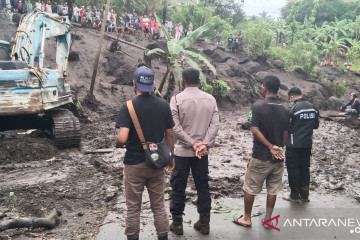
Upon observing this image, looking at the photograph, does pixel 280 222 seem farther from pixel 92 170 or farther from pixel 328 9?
pixel 328 9

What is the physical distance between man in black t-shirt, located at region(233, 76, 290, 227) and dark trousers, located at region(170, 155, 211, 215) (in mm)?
602

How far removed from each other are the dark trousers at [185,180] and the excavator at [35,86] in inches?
173

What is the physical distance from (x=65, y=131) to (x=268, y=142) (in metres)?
5.23

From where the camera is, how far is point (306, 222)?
4812mm

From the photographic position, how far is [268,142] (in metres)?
4.29

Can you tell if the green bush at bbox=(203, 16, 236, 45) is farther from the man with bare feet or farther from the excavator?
the man with bare feet

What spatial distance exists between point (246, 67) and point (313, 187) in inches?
797

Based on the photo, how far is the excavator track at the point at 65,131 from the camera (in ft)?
26.1

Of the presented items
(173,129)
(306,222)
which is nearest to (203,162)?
(173,129)

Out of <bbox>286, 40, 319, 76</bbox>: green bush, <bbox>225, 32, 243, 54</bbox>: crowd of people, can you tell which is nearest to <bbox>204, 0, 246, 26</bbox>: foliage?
<bbox>225, 32, 243, 54</bbox>: crowd of people

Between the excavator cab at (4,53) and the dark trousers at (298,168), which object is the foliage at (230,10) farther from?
the dark trousers at (298,168)

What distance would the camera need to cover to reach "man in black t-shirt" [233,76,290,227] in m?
4.31

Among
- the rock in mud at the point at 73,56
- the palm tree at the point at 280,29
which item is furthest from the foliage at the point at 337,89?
the rock in mud at the point at 73,56

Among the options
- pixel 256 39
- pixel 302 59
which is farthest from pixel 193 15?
pixel 302 59
